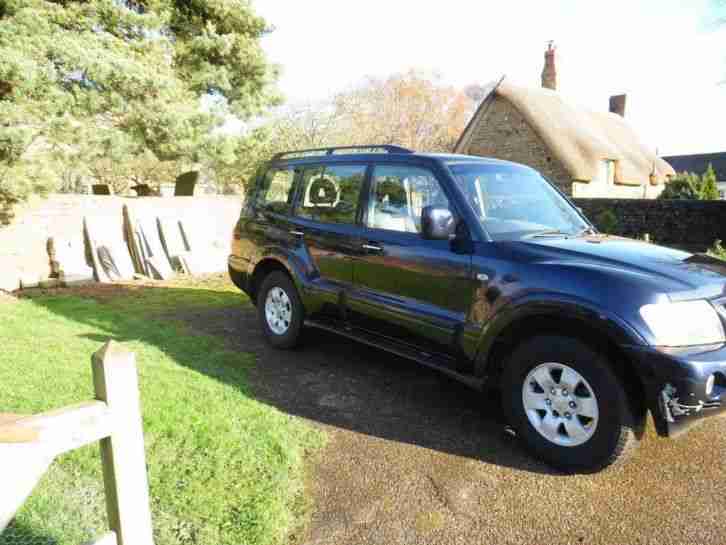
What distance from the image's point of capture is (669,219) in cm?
1717

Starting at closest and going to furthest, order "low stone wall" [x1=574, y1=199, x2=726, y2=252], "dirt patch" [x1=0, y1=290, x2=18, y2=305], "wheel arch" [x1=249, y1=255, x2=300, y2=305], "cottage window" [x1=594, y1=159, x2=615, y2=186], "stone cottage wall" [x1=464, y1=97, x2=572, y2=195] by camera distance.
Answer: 1. "wheel arch" [x1=249, y1=255, x2=300, y2=305]
2. "dirt patch" [x1=0, y1=290, x2=18, y2=305]
3. "low stone wall" [x1=574, y1=199, x2=726, y2=252]
4. "stone cottage wall" [x1=464, y1=97, x2=572, y2=195]
5. "cottage window" [x1=594, y1=159, x2=615, y2=186]

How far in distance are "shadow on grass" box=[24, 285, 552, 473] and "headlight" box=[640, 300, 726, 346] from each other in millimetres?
1112

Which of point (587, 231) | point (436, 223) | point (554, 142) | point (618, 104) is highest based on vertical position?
point (618, 104)

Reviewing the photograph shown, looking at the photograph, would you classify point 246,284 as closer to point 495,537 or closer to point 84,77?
point 495,537

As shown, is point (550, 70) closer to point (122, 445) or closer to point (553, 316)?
point (553, 316)

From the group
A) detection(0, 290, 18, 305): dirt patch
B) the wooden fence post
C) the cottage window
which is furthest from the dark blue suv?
the cottage window

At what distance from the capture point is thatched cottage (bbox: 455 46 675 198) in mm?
23016

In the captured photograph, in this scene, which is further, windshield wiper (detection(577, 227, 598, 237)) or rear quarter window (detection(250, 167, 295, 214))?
rear quarter window (detection(250, 167, 295, 214))

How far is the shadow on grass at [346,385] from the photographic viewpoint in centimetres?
365

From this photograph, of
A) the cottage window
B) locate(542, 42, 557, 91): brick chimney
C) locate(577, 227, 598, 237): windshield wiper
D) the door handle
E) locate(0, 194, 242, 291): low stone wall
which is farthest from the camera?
locate(542, 42, 557, 91): brick chimney

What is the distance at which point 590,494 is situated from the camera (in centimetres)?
297

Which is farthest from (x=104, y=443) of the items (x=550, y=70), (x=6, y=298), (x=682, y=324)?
(x=550, y=70)

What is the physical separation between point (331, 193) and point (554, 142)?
67.7 feet

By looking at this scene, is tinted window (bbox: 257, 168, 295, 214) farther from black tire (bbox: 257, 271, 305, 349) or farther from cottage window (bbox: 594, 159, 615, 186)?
cottage window (bbox: 594, 159, 615, 186)
